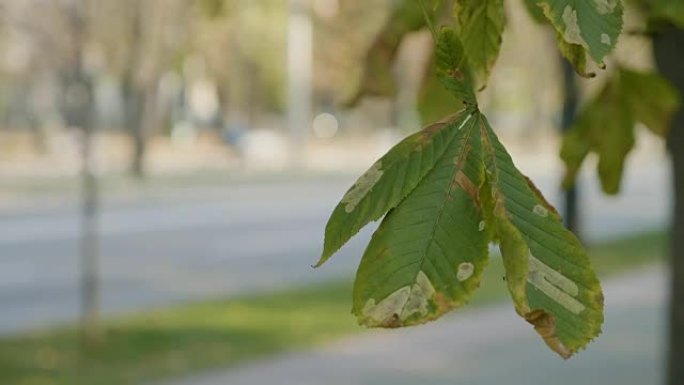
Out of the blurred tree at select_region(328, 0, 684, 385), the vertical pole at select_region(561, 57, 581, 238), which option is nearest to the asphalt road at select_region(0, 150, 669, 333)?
the vertical pole at select_region(561, 57, 581, 238)

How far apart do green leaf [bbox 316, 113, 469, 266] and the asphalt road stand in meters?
5.93

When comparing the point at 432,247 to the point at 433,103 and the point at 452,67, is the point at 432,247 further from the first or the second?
the point at 433,103

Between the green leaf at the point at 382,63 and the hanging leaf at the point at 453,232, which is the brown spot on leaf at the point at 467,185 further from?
the green leaf at the point at 382,63

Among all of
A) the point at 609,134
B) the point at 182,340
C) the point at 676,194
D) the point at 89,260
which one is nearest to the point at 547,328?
the point at 609,134

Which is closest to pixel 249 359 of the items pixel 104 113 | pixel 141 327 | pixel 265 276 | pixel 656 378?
pixel 141 327

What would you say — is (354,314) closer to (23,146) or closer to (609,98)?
(609,98)

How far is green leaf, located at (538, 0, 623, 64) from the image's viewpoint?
3.40ft

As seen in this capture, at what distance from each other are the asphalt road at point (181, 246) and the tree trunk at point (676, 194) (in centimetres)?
244

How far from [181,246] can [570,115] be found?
680cm

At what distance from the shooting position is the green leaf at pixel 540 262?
0.98m

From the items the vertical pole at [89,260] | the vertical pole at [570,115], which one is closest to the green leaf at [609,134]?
the vertical pole at [89,260]

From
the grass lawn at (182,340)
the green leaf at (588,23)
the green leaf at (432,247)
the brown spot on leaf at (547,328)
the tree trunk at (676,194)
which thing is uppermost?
the green leaf at (588,23)

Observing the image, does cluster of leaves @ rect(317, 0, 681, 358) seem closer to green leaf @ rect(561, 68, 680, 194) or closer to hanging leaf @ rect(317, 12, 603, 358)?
hanging leaf @ rect(317, 12, 603, 358)

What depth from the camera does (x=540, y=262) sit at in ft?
3.26
